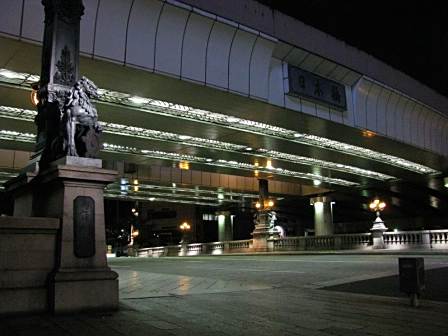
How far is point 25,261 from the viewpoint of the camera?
7.19 m

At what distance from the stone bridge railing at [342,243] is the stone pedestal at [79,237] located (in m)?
24.8

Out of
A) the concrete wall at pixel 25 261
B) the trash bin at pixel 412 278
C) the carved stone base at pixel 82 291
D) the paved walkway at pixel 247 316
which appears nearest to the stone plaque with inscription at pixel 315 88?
the paved walkway at pixel 247 316

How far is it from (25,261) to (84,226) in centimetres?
100

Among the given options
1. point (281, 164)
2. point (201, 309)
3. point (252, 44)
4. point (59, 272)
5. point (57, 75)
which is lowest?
point (201, 309)

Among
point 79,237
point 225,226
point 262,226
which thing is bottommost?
point 79,237

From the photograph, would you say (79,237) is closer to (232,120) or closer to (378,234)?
(232,120)

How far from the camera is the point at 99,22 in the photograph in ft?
47.3

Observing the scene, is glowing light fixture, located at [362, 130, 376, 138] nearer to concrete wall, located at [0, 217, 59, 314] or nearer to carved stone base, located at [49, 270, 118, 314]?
carved stone base, located at [49, 270, 118, 314]

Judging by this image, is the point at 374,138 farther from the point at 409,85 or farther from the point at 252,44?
the point at 252,44

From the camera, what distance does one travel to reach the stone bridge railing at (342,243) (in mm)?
28969

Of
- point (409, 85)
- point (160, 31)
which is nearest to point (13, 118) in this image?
point (160, 31)

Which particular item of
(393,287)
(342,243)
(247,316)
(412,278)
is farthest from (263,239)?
(247,316)

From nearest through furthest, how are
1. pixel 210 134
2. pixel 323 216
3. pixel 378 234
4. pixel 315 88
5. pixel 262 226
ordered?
1. pixel 315 88
2. pixel 210 134
3. pixel 378 234
4. pixel 262 226
5. pixel 323 216

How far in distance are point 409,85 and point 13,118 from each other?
65.2 ft
